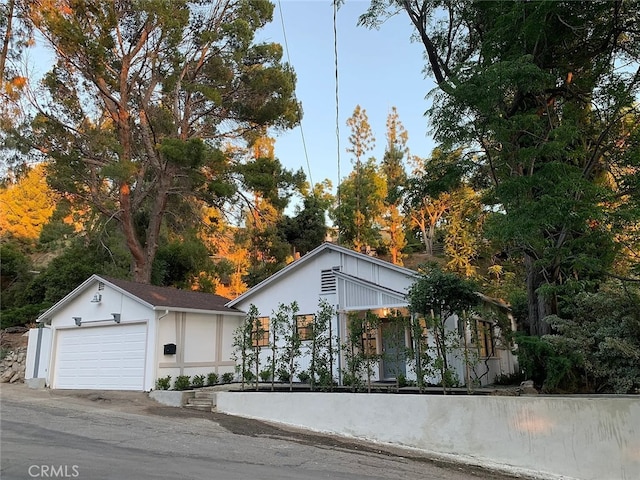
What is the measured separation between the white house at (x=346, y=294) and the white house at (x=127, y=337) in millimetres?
1564

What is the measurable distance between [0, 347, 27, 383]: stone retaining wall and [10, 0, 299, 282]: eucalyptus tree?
15.9 feet

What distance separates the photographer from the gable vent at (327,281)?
1398 cm

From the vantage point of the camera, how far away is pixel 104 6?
16.2 metres

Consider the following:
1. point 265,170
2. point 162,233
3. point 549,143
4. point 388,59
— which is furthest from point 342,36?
point 162,233

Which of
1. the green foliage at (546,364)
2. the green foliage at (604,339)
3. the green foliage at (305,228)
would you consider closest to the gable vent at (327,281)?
the green foliage at (546,364)

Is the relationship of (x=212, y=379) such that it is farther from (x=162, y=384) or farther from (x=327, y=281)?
(x=327, y=281)

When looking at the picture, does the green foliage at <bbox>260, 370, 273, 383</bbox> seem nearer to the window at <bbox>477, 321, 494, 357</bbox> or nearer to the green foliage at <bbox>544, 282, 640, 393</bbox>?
the window at <bbox>477, 321, 494, 357</bbox>

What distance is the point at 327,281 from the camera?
1412 centimetres

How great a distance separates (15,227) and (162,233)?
42.0 feet

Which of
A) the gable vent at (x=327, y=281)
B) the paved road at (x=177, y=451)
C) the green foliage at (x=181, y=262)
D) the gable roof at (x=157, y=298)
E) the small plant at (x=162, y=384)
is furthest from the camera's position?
the green foliage at (x=181, y=262)

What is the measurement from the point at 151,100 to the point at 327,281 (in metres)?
11.5

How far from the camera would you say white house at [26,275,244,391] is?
12859mm

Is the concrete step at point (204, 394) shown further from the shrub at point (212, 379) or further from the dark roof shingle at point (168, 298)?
the dark roof shingle at point (168, 298)

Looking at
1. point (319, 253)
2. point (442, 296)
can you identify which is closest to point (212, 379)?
point (319, 253)
